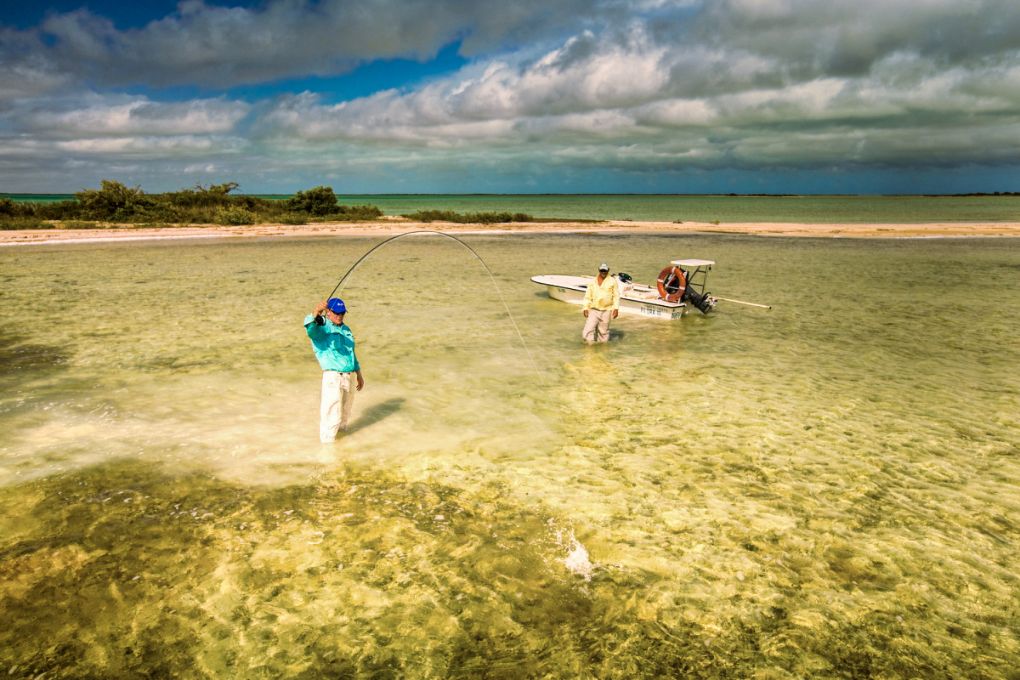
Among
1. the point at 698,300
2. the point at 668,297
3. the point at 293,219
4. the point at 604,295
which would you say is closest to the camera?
the point at 604,295

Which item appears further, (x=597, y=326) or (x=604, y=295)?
(x=597, y=326)

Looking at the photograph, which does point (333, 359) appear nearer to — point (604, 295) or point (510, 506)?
point (510, 506)

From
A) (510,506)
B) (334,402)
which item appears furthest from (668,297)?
(510,506)

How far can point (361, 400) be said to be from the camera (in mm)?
11297

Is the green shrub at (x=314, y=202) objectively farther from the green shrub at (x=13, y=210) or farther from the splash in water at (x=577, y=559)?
the splash in water at (x=577, y=559)

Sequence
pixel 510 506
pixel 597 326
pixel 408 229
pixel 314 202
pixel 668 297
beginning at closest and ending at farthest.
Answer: pixel 510 506
pixel 597 326
pixel 668 297
pixel 408 229
pixel 314 202

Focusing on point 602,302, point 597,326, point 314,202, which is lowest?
point 597,326

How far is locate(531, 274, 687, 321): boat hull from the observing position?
18922mm

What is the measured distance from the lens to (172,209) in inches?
2178

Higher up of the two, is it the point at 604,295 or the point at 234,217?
the point at 234,217

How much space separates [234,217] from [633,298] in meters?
46.1

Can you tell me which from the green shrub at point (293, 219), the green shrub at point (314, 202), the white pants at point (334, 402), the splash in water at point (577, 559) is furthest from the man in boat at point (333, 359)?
the green shrub at point (314, 202)

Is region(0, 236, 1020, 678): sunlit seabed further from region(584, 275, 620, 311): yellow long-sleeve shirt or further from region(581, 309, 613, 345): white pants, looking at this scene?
region(584, 275, 620, 311): yellow long-sleeve shirt

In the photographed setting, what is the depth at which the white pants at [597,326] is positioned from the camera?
1560 cm
